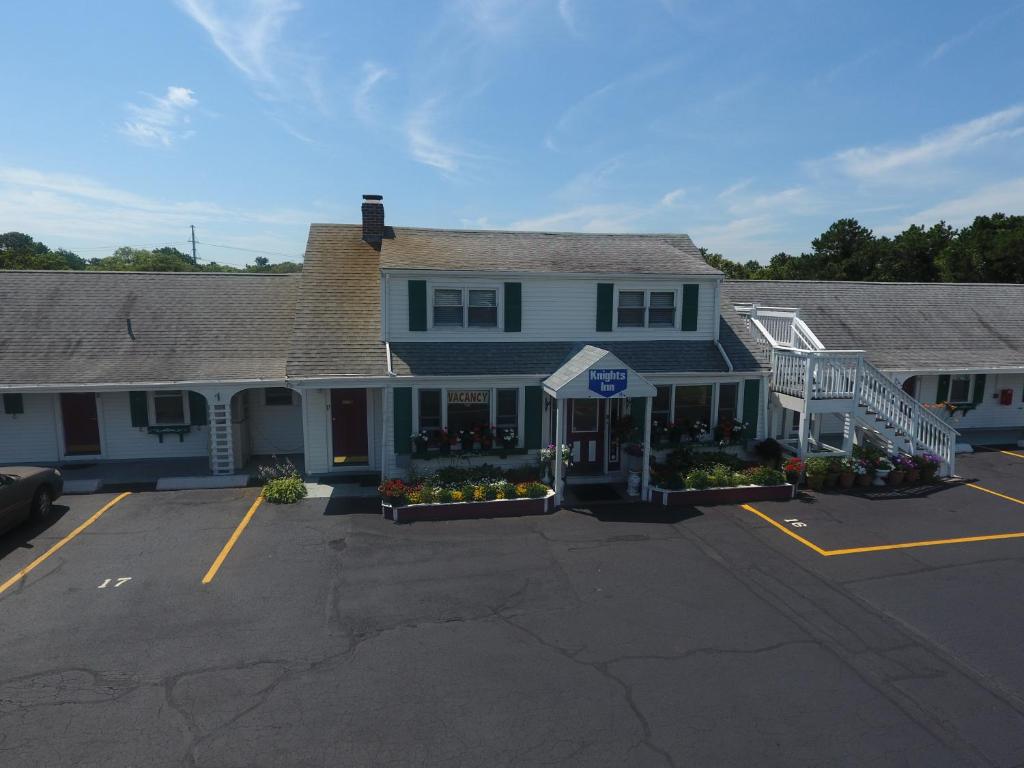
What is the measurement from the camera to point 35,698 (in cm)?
691

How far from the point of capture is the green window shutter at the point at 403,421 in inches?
567

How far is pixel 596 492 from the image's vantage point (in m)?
14.5

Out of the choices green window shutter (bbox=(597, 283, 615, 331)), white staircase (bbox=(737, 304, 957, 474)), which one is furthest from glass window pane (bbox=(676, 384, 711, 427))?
green window shutter (bbox=(597, 283, 615, 331))

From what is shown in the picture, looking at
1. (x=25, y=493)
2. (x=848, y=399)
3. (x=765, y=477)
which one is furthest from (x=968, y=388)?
(x=25, y=493)

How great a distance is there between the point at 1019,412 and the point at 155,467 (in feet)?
92.5

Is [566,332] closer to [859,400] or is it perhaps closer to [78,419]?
[859,400]

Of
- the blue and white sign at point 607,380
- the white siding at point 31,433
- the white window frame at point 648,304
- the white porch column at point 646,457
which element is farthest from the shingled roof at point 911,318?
the white siding at point 31,433

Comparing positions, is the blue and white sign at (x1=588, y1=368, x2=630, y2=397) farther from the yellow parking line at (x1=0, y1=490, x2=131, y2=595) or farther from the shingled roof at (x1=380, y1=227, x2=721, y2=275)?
the yellow parking line at (x1=0, y1=490, x2=131, y2=595)

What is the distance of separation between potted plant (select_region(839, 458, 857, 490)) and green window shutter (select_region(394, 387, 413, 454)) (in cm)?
1076

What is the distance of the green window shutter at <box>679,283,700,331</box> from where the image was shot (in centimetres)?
1623

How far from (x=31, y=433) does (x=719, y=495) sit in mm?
18125

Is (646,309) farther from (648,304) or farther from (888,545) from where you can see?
(888,545)

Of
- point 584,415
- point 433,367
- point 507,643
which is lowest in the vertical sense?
point 507,643

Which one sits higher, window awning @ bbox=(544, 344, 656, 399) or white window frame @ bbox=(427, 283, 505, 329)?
white window frame @ bbox=(427, 283, 505, 329)
